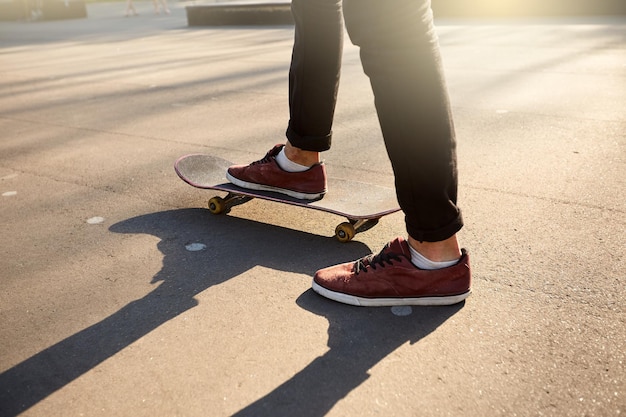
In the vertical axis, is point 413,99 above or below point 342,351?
above

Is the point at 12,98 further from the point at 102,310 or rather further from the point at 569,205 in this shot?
the point at 569,205

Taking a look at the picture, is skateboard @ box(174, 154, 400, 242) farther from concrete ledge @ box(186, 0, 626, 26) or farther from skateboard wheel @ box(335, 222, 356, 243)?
concrete ledge @ box(186, 0, 626, 26)

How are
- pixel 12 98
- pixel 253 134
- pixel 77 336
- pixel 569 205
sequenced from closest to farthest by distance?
pixel 77 336
pixel 569 205
pixel 253 134
pixel 12 98

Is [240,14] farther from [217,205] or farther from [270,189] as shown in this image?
[270,189]

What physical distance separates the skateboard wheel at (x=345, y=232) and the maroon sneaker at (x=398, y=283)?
1.20 feet

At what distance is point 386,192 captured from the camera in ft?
8.46

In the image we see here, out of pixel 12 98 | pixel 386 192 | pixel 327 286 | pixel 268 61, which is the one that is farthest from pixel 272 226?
pixel 268 61

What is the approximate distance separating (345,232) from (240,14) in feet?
35.6

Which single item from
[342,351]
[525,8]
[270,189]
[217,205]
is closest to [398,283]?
[342,351]

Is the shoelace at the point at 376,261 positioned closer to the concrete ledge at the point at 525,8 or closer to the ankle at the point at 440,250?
the ankle at the point at 440,250

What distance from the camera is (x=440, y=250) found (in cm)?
193

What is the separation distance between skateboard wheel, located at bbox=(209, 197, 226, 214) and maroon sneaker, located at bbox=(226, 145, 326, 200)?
0.52 feet

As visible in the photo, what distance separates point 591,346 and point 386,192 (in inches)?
41.6

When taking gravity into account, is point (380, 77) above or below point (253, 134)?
above
